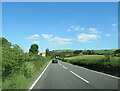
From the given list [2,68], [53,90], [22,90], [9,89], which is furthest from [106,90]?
[2,68]

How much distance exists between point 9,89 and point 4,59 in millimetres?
2442

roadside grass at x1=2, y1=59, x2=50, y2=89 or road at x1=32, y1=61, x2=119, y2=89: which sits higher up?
roadside grass at x1=2, y1=59, x2=50, y2=89

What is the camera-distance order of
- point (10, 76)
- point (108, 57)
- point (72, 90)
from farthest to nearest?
point (108, 57)
point (10, 76)
point (72, 90)

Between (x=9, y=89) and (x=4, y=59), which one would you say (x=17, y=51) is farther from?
(x=9, y=89)

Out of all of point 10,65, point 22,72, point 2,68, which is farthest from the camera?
point 22,72

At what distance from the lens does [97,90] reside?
28.1 ft

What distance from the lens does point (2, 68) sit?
10.1 meters

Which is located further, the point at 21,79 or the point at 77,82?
the point at 21,79

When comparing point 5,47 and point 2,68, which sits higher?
point 5,47

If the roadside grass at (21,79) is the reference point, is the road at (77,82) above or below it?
below

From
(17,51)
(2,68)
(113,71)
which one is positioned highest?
(17,51)

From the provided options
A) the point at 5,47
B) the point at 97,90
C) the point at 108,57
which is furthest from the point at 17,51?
the point at 108,57

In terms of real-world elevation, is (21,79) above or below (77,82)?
above

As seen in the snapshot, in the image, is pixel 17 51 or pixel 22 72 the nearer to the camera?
pixel 17 51
